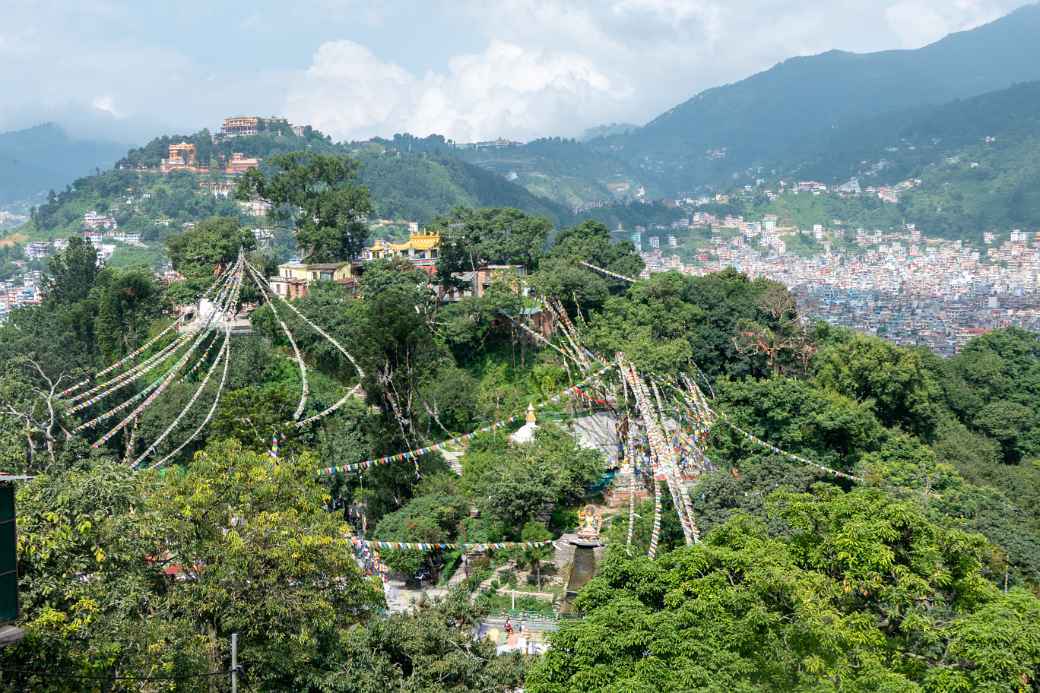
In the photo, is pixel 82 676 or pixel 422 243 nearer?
pixel 82 676

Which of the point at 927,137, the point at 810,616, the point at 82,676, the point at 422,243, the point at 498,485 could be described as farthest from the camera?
the point at 927,137

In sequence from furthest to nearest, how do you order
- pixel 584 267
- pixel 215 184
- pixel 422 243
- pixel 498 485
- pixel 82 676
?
pixel 215 184 < pixel 422 243 < pixel 584 267 < pixel 498 485 < pixel 82 676

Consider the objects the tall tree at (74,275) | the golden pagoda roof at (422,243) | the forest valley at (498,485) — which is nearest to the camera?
the forest valley at (498,485)

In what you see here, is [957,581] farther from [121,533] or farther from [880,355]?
[880,355]

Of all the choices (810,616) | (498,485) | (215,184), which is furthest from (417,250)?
(215,184)

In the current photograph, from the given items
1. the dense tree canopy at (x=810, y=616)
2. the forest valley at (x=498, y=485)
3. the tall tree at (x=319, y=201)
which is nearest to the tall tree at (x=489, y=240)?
the forest valley at (x=498, y=485)

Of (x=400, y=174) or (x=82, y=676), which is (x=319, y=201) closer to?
(x=82, y=676)

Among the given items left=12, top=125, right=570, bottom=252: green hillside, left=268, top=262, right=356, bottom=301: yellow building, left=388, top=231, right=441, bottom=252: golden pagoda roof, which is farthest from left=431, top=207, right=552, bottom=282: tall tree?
left=12, top=125, right=570, bottom=252: green hillside

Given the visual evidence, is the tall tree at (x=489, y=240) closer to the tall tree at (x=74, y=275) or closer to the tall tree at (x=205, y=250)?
the tall tree at (x=205, y=250)

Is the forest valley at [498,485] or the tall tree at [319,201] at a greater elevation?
the tall tree at [319,201]
